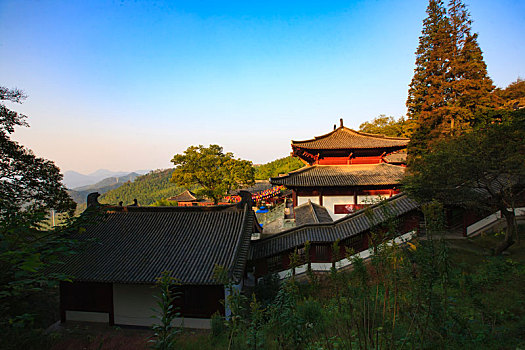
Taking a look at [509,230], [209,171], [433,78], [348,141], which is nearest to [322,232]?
[509,230]

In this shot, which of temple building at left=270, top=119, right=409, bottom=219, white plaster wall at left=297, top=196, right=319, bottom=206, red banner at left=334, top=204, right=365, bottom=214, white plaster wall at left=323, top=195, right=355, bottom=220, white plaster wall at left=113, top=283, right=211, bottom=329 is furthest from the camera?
white plaster wall at left=297, top=196, right=319, bottom=206

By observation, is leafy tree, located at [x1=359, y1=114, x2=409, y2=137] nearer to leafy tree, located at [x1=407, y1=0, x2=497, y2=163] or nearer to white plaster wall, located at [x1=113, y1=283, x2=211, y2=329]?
leafy tree, located at [x1=407, y1=0, x2=497, y2=163]

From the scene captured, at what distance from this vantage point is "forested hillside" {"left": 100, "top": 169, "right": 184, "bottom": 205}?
348 ft

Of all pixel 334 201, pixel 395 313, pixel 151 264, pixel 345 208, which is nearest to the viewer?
pixel 395 313

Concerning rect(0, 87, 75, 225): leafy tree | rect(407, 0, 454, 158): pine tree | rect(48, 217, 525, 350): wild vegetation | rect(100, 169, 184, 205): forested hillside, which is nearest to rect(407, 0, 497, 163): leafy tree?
rect(407, 0, 454, 158): pine tree

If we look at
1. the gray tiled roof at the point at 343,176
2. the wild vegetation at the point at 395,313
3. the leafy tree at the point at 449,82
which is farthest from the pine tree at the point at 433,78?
the wild vegetation at the point at 395,313

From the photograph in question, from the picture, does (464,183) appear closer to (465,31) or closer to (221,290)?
(221,290)

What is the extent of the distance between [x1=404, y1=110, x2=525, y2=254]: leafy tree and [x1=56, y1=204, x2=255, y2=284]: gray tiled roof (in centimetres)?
807

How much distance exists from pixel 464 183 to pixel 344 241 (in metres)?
5.44

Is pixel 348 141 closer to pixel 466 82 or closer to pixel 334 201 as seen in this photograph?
pixel 334 201

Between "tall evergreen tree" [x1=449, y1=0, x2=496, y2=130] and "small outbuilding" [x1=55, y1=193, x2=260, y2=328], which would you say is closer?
"small outbuilding" [x1=55, y1=193, x2=260, y2=328]

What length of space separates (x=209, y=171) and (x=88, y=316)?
21.6m

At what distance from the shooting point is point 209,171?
101 ft

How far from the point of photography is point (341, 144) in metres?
19.1
